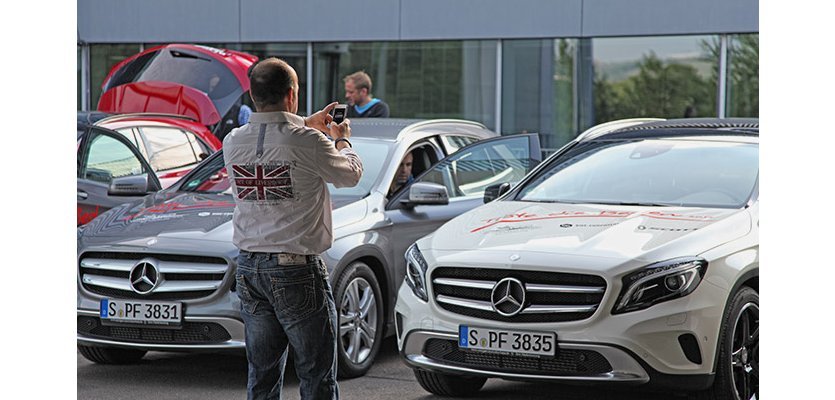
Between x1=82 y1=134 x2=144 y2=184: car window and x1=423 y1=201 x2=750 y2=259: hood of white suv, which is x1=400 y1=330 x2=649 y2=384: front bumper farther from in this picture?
x1=82 y1=134 x2=144 y2=184: car window

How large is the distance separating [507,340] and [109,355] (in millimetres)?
3017

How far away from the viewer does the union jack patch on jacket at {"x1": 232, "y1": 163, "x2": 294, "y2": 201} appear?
4.71 meters

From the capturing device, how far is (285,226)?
15.4ft

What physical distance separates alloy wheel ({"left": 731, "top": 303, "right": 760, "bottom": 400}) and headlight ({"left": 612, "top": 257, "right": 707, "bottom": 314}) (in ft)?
1.12

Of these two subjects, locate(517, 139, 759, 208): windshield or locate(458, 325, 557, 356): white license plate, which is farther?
locate(517, 139, 759, 208): windshield

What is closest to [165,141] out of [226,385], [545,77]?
[226,385]

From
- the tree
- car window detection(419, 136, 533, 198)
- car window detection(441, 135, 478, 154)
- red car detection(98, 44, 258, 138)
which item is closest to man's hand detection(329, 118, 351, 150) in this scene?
car window detection(419, 136, 533, 198)

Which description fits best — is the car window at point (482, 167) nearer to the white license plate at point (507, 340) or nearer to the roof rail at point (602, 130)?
the roof rail at point (602, 130)

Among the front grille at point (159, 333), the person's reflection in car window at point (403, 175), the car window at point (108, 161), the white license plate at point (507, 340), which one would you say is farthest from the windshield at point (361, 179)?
the white license plate at point (507, 340)

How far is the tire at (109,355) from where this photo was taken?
7.48m
